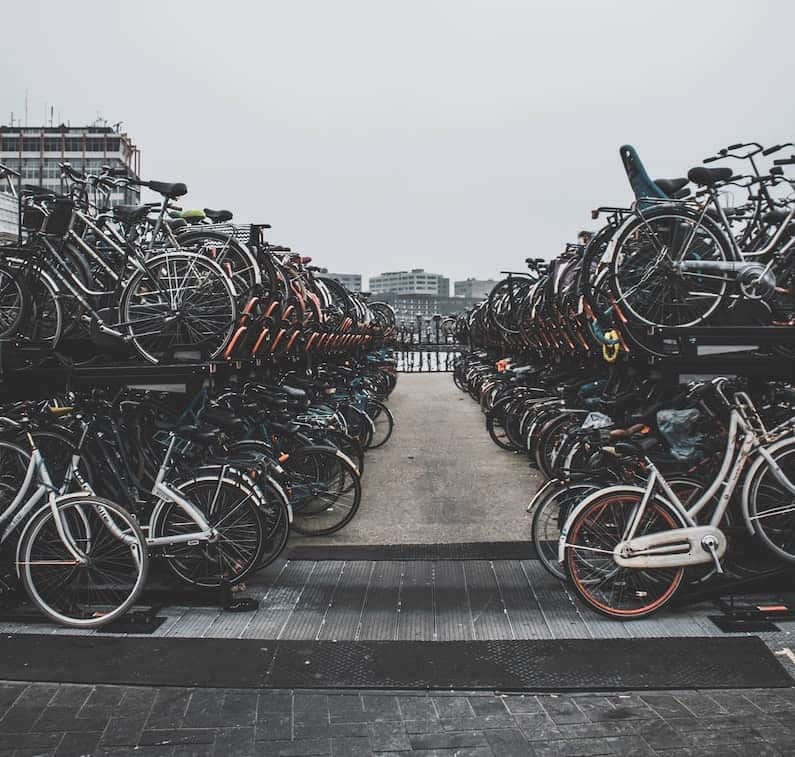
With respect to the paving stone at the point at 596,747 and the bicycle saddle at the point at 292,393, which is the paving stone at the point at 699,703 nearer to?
the paving stone at the point at 596,747

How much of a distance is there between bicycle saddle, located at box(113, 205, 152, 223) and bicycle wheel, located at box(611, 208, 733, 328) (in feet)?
12.1

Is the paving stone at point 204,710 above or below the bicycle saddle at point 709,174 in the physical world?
below

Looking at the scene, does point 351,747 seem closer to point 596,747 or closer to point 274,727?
point 274,727

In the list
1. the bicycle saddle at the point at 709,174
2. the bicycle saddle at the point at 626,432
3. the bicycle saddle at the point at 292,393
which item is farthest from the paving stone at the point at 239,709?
the bicycle saddle at the point at 709,174

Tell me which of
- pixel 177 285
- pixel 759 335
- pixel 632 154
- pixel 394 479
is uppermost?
pixel 632 154

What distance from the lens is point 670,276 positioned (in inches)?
195

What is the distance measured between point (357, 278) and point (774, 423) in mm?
36393

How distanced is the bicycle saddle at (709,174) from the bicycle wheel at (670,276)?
25 centimetres

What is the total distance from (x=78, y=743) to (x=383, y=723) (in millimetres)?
1379

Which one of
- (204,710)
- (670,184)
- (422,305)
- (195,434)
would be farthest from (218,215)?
(422,305)

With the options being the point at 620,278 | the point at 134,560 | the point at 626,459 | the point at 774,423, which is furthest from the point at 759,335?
the point at 134,560

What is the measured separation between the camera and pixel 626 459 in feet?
14.5

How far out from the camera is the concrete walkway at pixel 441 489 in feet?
20.6

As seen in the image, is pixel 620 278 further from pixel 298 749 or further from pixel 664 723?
pixel 298 749
